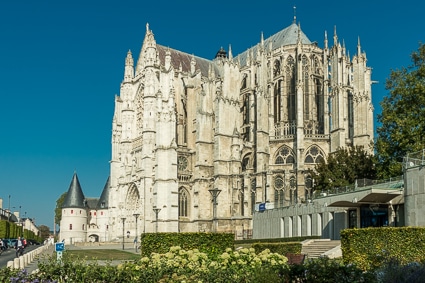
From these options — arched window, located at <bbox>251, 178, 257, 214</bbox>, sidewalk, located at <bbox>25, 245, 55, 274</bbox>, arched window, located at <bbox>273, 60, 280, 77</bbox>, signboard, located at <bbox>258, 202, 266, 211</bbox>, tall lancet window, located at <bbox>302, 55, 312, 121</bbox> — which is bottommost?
sidewalk, located at <bbox>25, 245, 55, 274</bbox>

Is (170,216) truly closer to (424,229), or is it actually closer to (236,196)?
(236,196)

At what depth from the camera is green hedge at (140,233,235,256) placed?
25.0m

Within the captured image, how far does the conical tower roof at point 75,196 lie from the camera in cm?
8568

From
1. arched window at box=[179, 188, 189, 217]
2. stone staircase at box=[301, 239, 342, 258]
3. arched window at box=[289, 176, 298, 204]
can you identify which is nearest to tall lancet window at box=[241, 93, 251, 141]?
arched window at box=[179, 188, 189, 217]

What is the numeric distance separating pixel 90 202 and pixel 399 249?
249 ft

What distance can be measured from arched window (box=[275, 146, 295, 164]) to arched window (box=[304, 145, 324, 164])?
67.9 inches

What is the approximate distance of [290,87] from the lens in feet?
204

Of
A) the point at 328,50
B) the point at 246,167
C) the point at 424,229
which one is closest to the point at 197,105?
the point at 246,167

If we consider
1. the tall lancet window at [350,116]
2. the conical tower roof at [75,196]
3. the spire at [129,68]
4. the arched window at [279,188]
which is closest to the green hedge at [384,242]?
the arched window at [279,188]

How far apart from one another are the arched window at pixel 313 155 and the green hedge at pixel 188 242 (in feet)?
102

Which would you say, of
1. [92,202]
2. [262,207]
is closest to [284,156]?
[262,207]

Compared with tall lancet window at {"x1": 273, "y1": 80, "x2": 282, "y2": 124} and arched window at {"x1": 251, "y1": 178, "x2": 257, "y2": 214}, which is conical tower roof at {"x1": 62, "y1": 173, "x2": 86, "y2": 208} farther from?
tall lancet window at {"x1": 273, "y1": 80, "x2": 282, "y2": 124}

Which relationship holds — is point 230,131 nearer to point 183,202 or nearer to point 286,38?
point 183,202

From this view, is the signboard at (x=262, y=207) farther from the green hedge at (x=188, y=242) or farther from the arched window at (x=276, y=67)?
the green hedge at (x=188, y=242)
